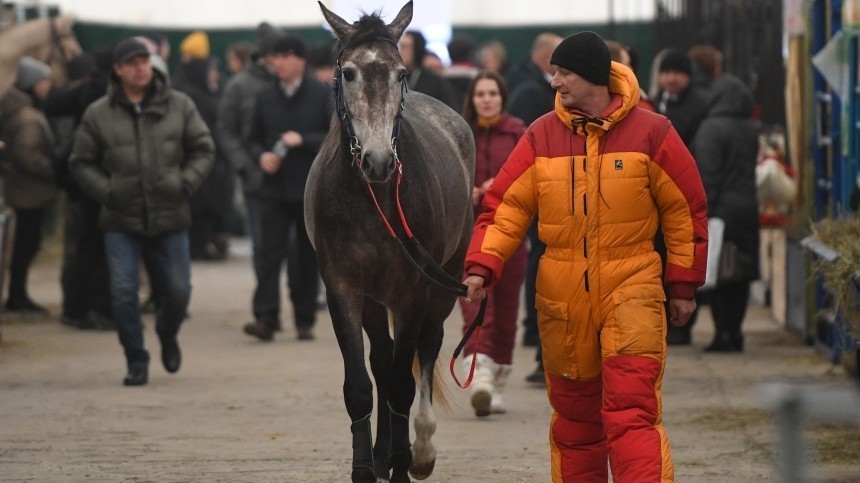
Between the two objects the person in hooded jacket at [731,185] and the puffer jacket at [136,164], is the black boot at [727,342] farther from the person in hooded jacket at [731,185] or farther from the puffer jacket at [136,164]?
the puffer jacket at [136,164]

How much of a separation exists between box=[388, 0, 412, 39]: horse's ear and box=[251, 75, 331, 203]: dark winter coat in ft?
16.7

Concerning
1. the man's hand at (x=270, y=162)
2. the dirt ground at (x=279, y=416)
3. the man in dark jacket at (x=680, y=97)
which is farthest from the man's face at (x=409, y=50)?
the dirt ground at (x=279, y=416)

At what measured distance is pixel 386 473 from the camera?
24.3ft

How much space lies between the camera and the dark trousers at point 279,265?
12820 millimetres

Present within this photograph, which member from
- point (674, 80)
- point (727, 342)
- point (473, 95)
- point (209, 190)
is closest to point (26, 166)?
point (209, 190)

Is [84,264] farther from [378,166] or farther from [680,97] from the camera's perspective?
[378,166]

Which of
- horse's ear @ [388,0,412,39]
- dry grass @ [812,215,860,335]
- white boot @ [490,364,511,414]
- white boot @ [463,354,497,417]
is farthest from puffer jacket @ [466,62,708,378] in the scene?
white boot @ [490,364,511,414]

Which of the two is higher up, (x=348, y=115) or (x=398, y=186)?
(x=348, y=115)

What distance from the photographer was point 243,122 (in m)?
13.8

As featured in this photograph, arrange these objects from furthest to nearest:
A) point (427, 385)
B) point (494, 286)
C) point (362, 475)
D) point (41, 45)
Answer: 1. point (41, 45)
2. point (494, 286)
3. point (427, 385)
4. point (362, 475)

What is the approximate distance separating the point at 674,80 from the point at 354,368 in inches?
222

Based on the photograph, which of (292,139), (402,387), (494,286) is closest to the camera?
(402,387)

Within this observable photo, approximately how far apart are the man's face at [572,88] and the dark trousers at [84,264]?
311 inches

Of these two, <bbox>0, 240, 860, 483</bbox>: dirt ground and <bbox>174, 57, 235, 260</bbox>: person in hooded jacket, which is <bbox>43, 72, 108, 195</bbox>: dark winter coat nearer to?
<bbox>0, 240, 860, 483</bbox>: dirt ground
